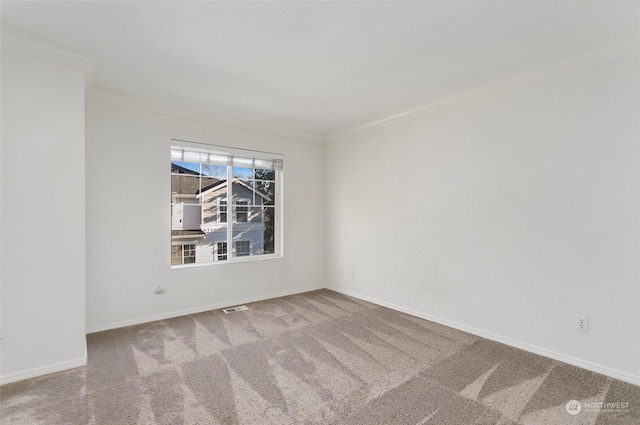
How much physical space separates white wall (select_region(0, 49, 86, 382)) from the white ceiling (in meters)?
0.40

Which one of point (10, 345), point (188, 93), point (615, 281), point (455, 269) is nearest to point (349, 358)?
point (455, 269)

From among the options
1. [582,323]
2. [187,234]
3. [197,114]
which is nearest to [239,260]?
[187,234]

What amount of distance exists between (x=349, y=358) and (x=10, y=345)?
8.60 feet

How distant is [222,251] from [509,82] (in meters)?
3.83

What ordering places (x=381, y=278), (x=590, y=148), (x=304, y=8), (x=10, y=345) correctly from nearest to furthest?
(x=304, y=8)
(x=10, y=345)
(x=590, y=148)
(x=381, y=278)

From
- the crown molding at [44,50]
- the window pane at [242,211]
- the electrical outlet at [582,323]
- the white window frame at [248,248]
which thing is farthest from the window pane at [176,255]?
the electrical outlet at [582,323]

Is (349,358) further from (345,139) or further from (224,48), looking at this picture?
(345,139)

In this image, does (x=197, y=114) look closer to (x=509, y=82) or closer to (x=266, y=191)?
(x=266, y=191)

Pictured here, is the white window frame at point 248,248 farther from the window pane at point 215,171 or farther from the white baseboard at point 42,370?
the white baseboard at point 42,370

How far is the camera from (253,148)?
4.43m

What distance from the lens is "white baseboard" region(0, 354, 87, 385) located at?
2.29 metres

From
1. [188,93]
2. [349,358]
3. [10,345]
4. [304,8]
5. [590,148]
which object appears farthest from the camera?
[188,93]

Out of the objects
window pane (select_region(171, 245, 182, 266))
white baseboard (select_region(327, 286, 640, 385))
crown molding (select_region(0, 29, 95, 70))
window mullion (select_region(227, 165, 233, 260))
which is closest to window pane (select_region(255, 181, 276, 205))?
window mullion (select_region(227, 165, 233, 260))

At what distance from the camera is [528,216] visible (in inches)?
112
